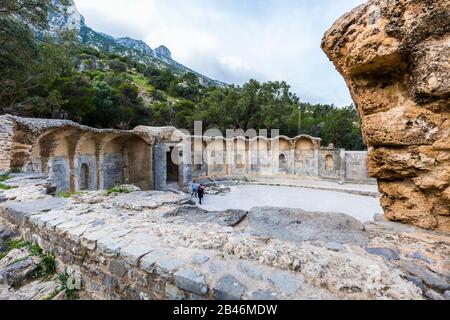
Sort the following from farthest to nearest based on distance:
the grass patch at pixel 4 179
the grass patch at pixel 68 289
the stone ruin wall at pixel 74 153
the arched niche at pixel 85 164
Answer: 1. the arched niche at pixel 85 164
2. the stone ruin wall at pixel 74 153
3. the grass patch at pixel 4 179
4. the grass patch at pixel 68 289

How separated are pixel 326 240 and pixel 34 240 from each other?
354cm

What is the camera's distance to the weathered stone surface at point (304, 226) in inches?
93.7

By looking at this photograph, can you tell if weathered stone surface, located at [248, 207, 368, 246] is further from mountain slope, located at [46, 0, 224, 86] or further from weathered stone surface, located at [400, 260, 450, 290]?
mountain slope, located at [46, 0, 224, 86]

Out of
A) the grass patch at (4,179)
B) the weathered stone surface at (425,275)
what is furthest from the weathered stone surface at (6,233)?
the weathered stone surface at (425,275)

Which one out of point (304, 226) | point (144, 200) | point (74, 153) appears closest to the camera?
point (304, 226)

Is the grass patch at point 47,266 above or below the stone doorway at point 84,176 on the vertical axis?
below

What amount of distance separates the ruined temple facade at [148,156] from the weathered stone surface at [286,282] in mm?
7450

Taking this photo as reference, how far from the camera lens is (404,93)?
8.00 feet

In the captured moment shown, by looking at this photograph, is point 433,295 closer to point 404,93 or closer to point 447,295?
point 447,295

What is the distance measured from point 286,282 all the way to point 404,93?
2372mm

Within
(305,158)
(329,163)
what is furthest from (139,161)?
(329,163)

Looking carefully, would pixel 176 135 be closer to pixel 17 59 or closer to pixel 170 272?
Answer: pixel 17 59

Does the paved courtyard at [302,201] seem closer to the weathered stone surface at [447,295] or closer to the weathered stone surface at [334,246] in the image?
the weathered stone surface at [334,246]

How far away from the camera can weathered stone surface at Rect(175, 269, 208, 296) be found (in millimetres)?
1608
